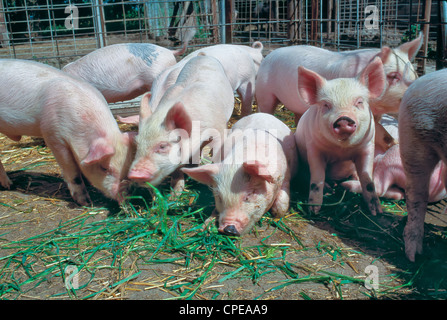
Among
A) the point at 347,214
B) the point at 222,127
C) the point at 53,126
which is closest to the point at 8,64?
the point at 53,126

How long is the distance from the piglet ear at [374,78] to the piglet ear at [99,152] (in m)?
2.00

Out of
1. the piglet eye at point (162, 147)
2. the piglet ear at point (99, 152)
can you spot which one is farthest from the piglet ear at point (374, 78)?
the piglet ear at point (99, 152)

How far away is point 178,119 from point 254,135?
2.02 feet

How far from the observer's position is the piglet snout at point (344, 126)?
307 cm

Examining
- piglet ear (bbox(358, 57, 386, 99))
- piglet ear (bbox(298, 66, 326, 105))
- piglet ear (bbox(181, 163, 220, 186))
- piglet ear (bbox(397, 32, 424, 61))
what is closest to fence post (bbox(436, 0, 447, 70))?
piglet ear (bbox(397, 32, 424, 61))

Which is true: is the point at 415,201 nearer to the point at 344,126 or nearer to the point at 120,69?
the point at 344,126

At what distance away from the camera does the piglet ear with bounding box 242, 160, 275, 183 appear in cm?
296

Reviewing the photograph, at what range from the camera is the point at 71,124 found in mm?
3824

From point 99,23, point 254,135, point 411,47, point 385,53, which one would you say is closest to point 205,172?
point 254,135

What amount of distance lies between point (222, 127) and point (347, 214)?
53.2 inches

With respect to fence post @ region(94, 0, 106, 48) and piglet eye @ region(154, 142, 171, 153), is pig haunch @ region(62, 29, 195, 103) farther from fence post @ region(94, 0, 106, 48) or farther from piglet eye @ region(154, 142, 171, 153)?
piglet eye @ region(154, 142, 171, 153)

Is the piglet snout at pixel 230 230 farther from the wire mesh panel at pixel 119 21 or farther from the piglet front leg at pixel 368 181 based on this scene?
the wire mesh panel at pixel 119 21
